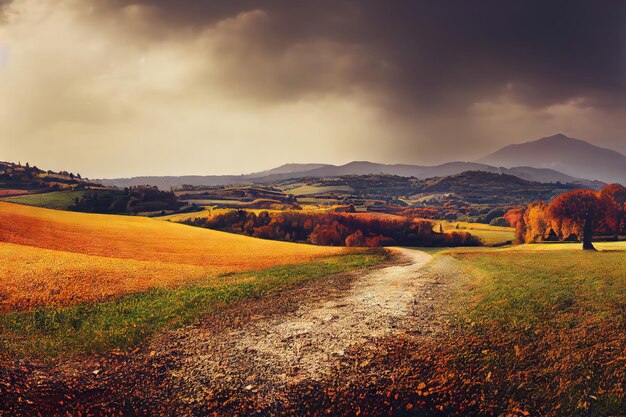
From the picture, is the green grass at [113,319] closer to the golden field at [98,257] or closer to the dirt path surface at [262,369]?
the dirt path surface at [262,369]

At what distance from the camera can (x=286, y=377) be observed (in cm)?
1430

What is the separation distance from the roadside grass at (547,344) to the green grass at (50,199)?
5270 cm

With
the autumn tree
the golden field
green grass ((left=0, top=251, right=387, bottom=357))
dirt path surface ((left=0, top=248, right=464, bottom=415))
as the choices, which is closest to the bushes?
the golden field

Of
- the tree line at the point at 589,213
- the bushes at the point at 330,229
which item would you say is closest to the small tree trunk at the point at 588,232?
the tree line at the point at 589,213

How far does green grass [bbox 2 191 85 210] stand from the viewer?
43.8m

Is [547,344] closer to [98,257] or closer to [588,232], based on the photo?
[98,257]

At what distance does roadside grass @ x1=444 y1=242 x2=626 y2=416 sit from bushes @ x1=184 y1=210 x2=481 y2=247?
2362 inches

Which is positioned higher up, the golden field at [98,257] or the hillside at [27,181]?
the hillside at [27,181]

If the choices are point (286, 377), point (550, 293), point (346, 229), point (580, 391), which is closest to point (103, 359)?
point (286, 377)

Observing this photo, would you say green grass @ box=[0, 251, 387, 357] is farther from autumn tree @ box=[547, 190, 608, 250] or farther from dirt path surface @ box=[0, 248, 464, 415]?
autumn tree @ box=[547, 190, 608, 250]

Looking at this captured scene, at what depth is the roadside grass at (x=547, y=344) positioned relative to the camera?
1245 centimetres

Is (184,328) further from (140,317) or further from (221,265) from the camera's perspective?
(221,265)

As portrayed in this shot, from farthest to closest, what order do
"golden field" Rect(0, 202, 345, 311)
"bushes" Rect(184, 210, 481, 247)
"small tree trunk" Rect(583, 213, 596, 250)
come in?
1. "bushes" Rect(184, 210, 481, 247)
2. "small tree trunk" Rect(583, 213, 596, 250)
3. "golden field" Rect(0, 202, 345, 311)

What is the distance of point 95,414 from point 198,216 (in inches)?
2990
